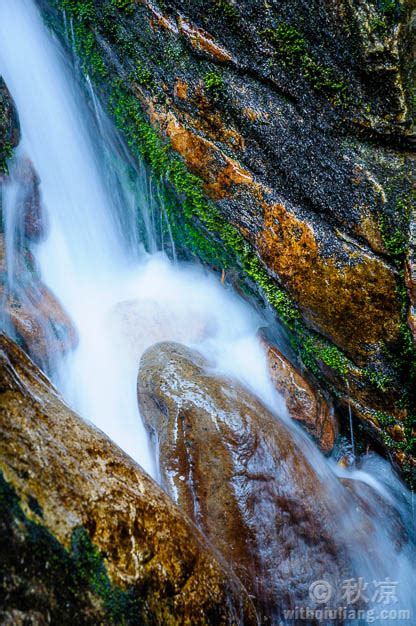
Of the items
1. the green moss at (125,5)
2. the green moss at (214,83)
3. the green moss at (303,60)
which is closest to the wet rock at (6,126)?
the green moss at (125,5)

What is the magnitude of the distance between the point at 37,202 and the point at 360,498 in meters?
6.04

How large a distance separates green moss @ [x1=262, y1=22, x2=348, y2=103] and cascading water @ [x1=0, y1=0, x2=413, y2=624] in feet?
8.45

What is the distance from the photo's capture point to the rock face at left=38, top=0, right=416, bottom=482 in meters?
4.21

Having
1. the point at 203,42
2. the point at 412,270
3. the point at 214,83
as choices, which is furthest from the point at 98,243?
the point at 412,270

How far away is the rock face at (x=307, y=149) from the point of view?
166 inches

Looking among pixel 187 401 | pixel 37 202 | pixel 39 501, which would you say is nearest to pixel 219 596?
pixel 39 501

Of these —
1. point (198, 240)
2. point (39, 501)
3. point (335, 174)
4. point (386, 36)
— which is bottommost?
point (39, 501)

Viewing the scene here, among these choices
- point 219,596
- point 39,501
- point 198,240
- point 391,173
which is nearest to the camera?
point 39,501

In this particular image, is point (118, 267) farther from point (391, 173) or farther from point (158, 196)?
point (391, 173)

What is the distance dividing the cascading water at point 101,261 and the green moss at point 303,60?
258 cm

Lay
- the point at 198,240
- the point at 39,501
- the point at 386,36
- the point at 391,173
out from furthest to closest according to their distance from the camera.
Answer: the point at 198,240 → the point at 391,173 → the point at 386,36 → the point at 39,501

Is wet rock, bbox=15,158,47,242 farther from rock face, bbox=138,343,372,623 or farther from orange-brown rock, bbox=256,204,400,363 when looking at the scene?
orange-brown rock, bbox=256,204,400,363

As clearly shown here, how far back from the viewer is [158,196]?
20.5ft

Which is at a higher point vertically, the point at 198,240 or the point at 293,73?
the point at 293,73
